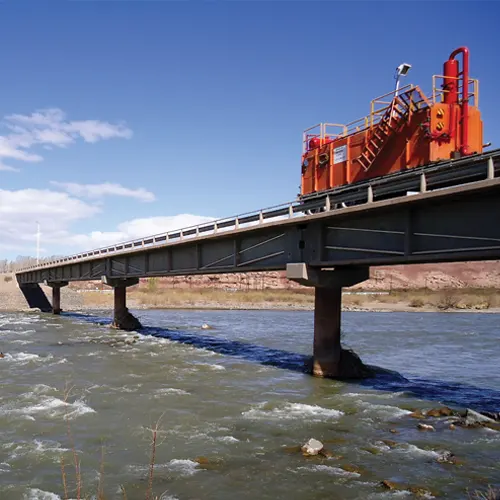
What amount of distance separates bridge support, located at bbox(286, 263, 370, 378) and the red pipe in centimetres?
614

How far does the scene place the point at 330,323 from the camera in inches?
821

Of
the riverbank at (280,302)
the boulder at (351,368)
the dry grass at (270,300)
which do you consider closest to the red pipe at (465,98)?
the boulder at (351,368)

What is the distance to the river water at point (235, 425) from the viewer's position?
30.2 feet

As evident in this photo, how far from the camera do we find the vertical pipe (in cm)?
2041

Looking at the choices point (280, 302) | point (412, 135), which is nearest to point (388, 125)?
point (412, 135)

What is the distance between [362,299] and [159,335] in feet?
198

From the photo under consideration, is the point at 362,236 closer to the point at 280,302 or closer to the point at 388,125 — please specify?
the point at 388,125

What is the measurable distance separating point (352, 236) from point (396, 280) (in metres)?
108

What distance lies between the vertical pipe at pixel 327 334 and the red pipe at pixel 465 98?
736 cm

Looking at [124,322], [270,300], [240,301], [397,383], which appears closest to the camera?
[397,383]

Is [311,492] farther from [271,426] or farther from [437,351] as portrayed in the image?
[437,351]

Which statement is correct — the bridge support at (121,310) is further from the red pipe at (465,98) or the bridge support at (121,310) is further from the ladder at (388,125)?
the red pipe at (465,98)

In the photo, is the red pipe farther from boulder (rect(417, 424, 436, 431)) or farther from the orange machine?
boulder (rect(417, 424, 436, 431))

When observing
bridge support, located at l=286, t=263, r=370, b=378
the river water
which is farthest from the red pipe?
the river water
